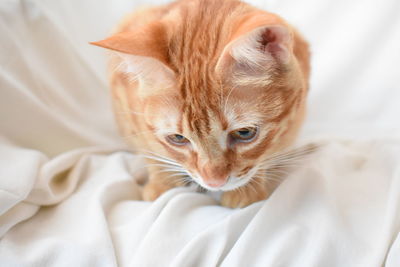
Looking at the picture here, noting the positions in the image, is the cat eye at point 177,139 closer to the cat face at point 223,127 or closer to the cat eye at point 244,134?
the cat face at point 223,127

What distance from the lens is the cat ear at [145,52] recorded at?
931 mm

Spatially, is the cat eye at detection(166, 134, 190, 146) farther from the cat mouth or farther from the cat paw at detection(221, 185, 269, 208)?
the cat paw at detection(221, 185, 269, 208)

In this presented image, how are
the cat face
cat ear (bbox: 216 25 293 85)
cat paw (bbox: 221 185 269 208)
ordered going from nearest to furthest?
cat ear (bbox: 216 25 293 85)
the cat face
cat paw (bbox: 221 185 269 208)

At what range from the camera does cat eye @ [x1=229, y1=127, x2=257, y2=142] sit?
1.07 metres

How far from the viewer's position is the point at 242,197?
1.27m

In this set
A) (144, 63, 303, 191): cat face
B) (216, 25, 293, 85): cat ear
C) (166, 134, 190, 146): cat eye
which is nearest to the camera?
(216, 25, 293, 85): cat ear

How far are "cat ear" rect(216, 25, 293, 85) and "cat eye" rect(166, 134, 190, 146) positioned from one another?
9.2 inches

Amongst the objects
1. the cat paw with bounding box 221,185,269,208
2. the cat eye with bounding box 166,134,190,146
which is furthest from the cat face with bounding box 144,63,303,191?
the cat paw with bounding box 221,185,269,208

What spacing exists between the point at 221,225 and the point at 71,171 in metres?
0.60

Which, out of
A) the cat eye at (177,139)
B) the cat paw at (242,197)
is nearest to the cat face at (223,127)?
the cat eye at (177,139)

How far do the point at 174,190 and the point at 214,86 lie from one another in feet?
1.36

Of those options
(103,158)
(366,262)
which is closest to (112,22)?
(103,158)

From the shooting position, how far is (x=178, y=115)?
1078mm

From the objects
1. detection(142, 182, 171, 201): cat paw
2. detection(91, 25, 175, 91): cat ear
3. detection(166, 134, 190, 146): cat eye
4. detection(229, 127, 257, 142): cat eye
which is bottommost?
detection(142, 182, 171, 201): cat paw
